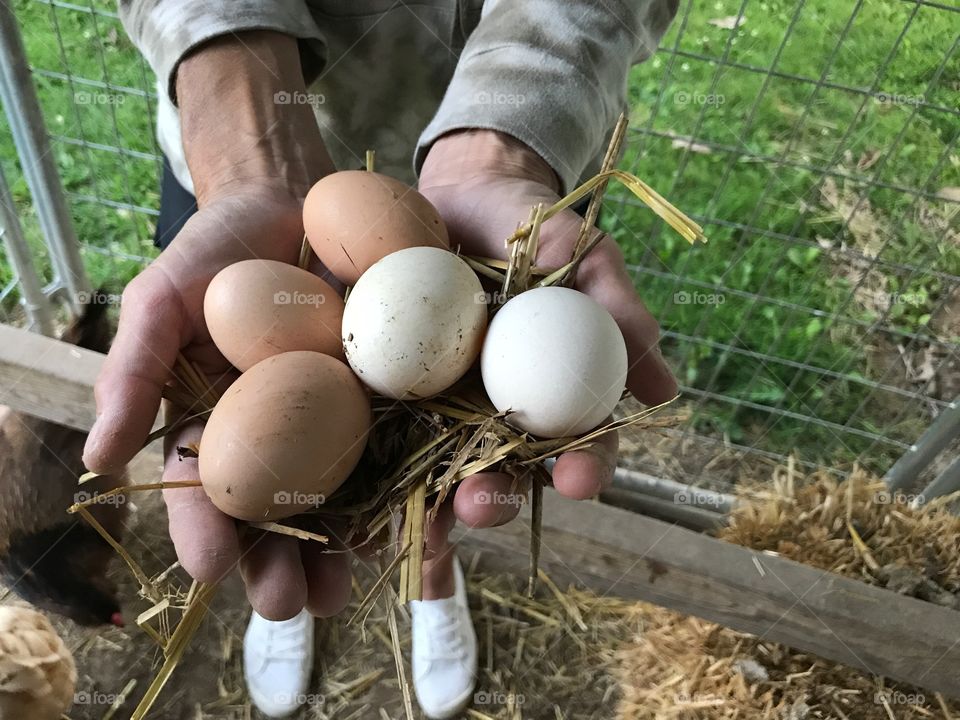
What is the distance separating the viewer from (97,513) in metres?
1.51

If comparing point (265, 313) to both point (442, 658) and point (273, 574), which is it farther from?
point (442, 658)

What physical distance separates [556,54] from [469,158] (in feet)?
0.66

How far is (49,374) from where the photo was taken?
4.18ft

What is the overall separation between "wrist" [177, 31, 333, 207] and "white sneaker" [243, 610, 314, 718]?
2.82 feet

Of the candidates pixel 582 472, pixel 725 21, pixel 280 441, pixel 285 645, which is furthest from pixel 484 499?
pixel 725 21

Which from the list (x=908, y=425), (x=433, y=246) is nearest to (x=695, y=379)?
(x=908, y=425)

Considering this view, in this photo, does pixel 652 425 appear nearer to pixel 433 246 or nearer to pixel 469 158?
pixel 433 246

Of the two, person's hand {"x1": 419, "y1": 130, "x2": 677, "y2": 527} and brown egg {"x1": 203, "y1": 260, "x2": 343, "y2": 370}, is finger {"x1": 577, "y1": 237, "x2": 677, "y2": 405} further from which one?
brown egg {"x1": 203, "y1": 260, "x2": 343, "y2": 370}

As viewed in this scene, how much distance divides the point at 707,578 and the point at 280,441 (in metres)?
0.77

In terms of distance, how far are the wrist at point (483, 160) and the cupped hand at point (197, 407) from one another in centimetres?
25

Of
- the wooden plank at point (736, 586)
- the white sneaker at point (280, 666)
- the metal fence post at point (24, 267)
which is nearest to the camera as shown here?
the wooden plank at point (736, 586)

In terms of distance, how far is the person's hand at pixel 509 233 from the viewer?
82 cm

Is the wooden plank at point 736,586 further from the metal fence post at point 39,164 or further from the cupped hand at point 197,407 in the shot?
the metal fence post at point 39,164

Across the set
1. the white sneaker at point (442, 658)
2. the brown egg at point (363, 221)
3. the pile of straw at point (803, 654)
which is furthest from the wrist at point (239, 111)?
the pile of straw at point (803, 654)
